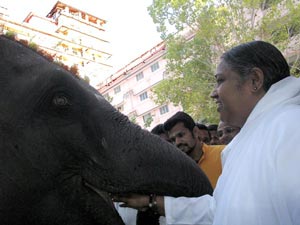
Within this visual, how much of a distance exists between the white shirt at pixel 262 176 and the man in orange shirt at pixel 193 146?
2.05m

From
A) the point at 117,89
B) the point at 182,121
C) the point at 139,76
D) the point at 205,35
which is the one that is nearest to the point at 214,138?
the point at 182,121

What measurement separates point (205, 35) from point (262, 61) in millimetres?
13542

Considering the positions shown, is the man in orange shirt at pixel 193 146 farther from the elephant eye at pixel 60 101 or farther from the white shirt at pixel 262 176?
the elephant eye at pixel 60 101

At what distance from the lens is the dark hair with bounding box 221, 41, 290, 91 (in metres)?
2.26

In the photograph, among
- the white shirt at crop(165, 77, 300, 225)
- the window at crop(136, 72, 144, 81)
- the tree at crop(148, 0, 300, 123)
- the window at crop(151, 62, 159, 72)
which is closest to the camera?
the white shirt at crop(165, 77, 300, 225)

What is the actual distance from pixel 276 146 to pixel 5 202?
4.11 ft

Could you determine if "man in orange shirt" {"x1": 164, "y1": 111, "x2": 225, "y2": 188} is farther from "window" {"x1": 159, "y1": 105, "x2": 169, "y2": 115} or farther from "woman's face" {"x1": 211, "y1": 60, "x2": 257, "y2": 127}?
"window" {"x1": 159, "y1": 105, "x2": 169, "y2": 115}

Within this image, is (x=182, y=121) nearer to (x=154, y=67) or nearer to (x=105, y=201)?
(x=105, y=201)

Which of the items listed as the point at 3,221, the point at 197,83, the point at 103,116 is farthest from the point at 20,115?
the point at 197,83

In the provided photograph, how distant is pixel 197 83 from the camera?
15641mm

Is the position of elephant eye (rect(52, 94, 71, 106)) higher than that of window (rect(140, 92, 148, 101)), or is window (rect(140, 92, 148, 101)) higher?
window (rect(140, 92, 148, 101))

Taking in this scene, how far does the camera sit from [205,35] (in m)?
15.4

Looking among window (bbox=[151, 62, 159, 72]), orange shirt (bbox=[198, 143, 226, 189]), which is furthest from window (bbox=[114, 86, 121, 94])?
orange shirt (bbox=[198, 143, 226, 189])

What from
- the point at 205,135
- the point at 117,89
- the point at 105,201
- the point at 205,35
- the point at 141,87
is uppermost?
the point at 117,89
